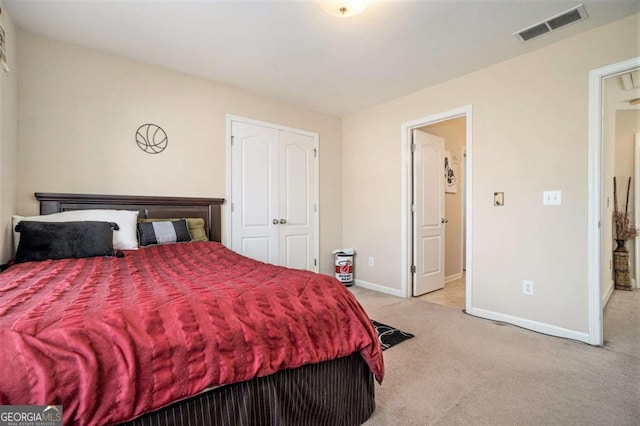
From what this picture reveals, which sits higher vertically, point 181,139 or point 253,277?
point 181,139

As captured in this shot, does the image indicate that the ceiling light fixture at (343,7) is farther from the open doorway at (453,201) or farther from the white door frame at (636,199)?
the white door frame at (636,199)

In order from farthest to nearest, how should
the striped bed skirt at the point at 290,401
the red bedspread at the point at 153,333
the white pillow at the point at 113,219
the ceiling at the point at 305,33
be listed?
the white pillow at the point at 113,219, the ceiling at the point at 305,33, the striped bed skirt at the point at 290,401, the red bedspread at the point at 153,333

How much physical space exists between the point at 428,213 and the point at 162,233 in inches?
119

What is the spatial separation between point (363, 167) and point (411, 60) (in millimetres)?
1630

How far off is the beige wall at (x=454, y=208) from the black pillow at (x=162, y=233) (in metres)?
3.58

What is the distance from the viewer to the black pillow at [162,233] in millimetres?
2520

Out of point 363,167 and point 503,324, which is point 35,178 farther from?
point 503,324

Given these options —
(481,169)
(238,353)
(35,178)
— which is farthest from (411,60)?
(35,178)

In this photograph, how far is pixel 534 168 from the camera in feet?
8.61

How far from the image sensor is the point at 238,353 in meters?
1.05

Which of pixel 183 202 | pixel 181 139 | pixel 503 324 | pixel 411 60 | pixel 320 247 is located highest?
pixel 411 60

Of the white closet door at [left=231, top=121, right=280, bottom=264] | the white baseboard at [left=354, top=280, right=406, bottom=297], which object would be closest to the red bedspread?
the white closet door at [left=231, top=121, right=280, bottom=264]

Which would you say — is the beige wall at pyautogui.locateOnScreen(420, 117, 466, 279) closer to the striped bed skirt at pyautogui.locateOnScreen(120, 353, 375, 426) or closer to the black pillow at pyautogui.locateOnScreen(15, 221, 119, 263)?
the striped bed skirt at pyautogui.locateOnScreen(120, 353, 375, 426)

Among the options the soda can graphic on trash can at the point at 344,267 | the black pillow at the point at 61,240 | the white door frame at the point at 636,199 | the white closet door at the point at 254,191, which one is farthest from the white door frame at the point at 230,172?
the white door frame at the point at 636,199
